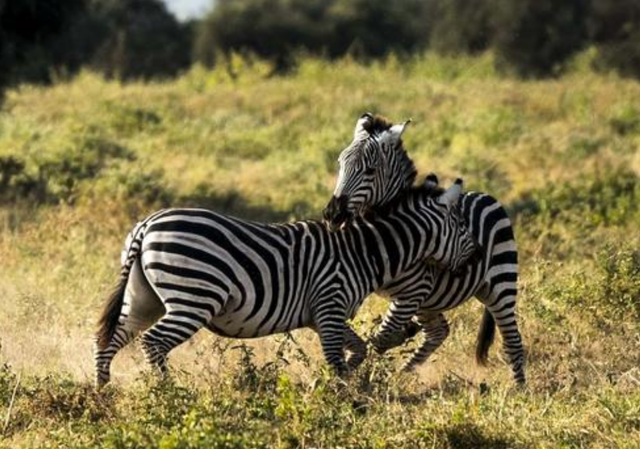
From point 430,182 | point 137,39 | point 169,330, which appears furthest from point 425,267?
point 137,39

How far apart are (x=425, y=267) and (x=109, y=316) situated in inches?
86.6

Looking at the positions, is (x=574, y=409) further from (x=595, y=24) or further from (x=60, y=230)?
(x=595, y=24)

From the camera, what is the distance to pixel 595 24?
146ft

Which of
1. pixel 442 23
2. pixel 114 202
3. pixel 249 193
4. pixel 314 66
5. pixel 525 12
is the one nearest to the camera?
pixel 114 202

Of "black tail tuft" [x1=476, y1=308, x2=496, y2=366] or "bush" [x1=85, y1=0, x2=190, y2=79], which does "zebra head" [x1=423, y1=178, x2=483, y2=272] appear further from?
"bush" [x1=85, y1=0, x2=190, y2=79]

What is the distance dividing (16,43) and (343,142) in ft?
17.4

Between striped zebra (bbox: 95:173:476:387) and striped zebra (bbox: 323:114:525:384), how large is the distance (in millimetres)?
144

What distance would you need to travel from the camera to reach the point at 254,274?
27.0ft

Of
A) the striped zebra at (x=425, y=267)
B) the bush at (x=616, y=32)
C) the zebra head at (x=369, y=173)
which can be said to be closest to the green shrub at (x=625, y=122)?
the striped zebra at (x=425, y=267)

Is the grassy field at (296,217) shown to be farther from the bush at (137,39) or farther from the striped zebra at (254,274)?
the bush at (137,39)

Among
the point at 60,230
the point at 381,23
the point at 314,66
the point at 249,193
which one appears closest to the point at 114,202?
the point at 60,230

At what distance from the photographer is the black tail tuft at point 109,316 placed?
8250mm

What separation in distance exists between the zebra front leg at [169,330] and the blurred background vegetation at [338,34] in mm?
27406

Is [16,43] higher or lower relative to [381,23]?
higher
